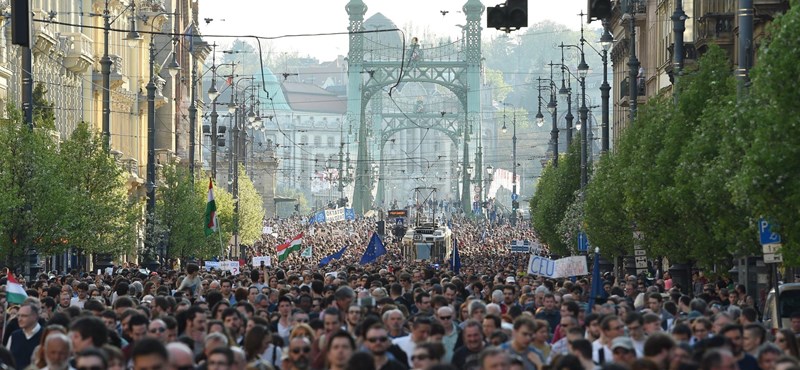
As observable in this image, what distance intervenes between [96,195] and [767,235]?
27.3m

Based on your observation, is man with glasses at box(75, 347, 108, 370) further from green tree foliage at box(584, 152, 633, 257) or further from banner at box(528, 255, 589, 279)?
green tree foliage at box(584, 152, 633, 257)

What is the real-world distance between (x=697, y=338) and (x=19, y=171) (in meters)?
26.6

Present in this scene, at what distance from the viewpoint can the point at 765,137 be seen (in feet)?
74.1

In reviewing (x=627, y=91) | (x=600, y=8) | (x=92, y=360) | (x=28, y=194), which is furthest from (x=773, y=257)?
(x=627, y=91)

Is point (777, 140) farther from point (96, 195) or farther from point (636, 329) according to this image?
point (96, 195)

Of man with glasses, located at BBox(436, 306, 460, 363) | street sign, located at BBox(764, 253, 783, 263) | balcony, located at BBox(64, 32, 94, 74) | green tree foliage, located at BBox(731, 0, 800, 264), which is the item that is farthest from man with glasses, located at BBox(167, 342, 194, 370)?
balcony, located at BBox(64, 32, 94, 74)

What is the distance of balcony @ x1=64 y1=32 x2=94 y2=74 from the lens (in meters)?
64.6

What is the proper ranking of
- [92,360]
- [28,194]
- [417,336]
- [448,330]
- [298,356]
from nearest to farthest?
1. [92,360]
2. [298,356]
3. [417,336]
4. [448,330]
5. [28,194]

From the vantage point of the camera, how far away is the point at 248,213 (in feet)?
285

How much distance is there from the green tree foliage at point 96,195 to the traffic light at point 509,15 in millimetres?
24882

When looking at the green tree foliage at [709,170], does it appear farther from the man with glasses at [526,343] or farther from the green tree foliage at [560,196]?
the green tree foliage at [560,196]

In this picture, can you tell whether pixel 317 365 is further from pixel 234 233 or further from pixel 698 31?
pixel 234 233

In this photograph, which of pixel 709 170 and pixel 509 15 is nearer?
pixel 509 15

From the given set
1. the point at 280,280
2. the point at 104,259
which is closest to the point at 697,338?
the point at 280,280
